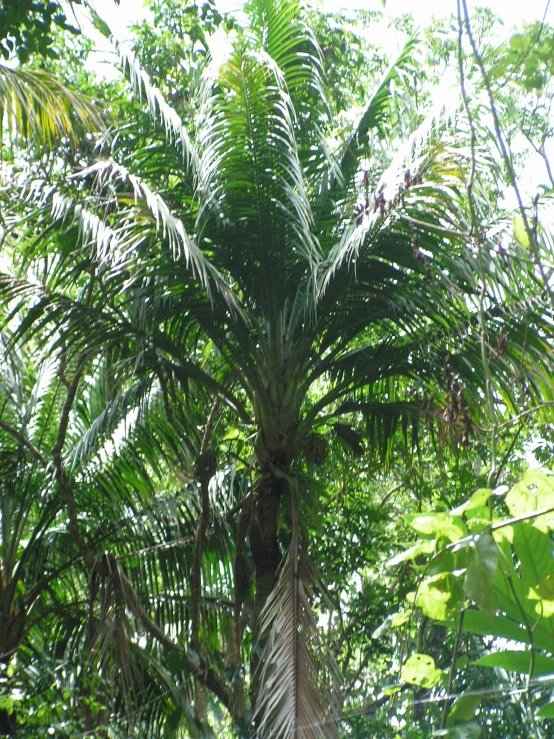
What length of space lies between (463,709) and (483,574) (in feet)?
1.75

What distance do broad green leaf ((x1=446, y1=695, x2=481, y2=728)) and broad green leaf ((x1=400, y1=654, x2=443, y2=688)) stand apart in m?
0.11

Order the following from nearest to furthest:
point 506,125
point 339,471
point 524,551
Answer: point 524,551 < point 506,125 < point 339,471

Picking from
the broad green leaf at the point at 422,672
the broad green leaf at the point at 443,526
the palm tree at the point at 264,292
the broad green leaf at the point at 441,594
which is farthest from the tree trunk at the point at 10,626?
the broad green leaf at the point at 443,526

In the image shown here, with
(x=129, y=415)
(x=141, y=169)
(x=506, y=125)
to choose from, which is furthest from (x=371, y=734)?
(x=506, y=125)

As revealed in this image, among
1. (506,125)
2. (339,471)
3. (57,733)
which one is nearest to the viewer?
(57,733)

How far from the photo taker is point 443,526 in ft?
6.31

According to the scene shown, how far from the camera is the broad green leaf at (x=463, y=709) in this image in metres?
2.04

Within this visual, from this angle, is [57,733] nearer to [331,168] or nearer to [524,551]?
[524,551]

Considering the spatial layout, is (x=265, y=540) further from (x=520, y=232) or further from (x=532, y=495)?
(x=532, y=495)

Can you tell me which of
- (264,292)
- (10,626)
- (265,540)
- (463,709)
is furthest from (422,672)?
(10,626)

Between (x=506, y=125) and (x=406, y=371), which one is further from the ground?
(x=506, y=125)

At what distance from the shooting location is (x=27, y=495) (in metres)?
5.77

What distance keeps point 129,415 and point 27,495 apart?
0.88 metres

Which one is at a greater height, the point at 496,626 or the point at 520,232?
the point at 520,232
